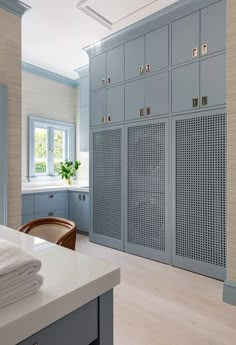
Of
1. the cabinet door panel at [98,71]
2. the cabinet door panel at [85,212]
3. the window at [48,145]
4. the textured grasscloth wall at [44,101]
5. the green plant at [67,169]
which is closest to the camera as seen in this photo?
the cabinet door panel at [98,71]

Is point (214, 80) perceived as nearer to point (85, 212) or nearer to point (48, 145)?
point (85, 212)

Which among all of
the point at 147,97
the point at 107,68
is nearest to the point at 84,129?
the point at 107,68

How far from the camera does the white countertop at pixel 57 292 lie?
1.73ft

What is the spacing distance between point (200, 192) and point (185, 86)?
3.84ft

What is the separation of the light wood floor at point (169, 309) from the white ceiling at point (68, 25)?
2958mm

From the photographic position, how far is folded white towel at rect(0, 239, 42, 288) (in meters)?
0.58

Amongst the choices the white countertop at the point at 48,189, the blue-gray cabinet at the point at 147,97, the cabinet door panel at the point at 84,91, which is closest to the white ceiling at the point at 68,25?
the cabinet door panel at the point at 84,91

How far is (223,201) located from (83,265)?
2079mm

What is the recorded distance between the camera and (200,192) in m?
2.70

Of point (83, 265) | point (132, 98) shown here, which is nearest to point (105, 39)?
point (132, 98)

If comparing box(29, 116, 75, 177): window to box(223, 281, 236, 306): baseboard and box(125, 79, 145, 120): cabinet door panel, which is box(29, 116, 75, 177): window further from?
box(223, 281, 236, 306): baseboard

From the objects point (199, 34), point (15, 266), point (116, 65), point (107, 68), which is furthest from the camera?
point (107, 68)

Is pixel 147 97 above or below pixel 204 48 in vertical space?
below

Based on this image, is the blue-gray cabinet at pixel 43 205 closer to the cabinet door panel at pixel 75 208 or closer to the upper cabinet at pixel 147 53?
the cabinet door panel at pixel 75 208
